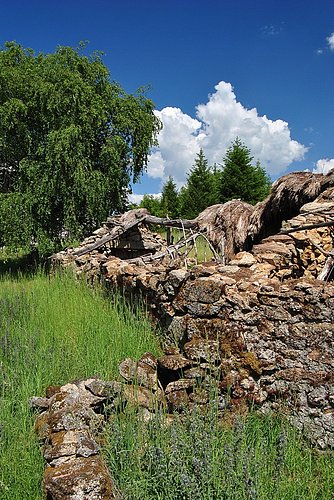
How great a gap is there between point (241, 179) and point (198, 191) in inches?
121

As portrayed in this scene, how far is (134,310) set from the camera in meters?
6.91

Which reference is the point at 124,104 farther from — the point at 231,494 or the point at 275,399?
the point at 231,494

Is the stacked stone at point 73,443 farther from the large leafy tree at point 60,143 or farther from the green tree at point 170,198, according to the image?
the green tree at point 170,198

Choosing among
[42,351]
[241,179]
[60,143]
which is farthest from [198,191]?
[42,351]

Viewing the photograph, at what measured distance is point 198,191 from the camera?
3036 cm

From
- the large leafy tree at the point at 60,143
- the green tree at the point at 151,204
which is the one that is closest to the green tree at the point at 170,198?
the green tree at the point at 151,204

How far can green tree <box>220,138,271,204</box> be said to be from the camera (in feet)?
93.6

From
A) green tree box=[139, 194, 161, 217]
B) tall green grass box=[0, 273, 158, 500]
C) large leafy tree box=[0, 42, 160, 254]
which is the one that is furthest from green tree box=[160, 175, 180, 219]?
tall green grass box=[0, 273, 158, 500]

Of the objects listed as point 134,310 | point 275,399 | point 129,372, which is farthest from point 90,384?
point 134,310

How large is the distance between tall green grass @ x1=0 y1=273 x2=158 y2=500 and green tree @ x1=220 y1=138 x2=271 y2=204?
855 inches

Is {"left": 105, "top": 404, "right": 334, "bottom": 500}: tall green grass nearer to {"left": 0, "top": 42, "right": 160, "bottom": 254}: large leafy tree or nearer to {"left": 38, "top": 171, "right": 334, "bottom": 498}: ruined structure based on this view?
{"left": 38, "top": 171, "right": 334, "bottom": 498}: ruined structure

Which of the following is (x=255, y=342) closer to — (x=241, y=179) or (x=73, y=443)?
(x=73, y=443)

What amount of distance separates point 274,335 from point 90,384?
1803mm

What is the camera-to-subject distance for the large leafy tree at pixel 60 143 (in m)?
14.7
